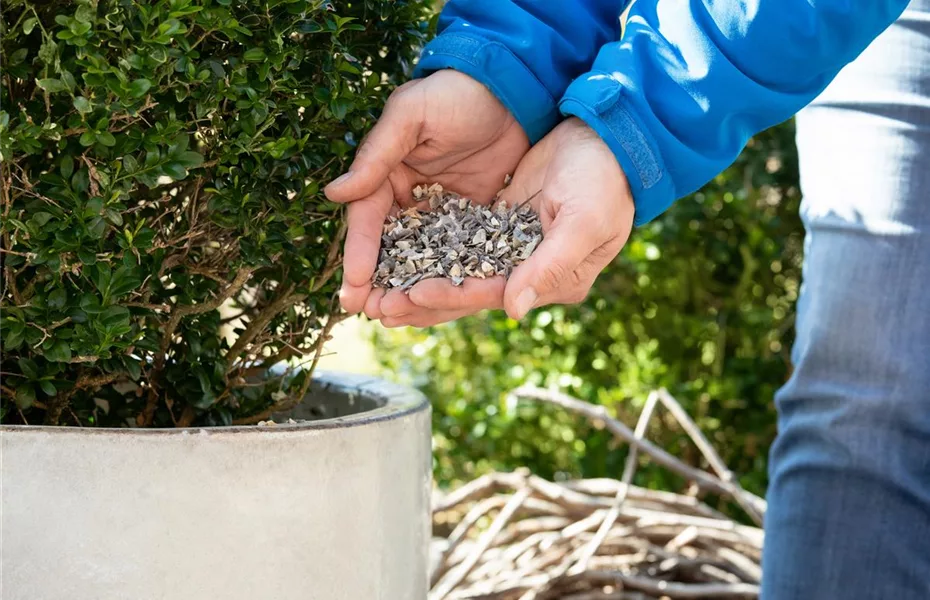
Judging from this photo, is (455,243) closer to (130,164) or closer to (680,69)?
(680,69)

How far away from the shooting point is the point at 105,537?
3.92 feet

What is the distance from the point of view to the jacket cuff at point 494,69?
1.58 meters

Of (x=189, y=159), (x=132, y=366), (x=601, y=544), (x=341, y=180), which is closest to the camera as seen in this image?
(x=189, y=159)

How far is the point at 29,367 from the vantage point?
131cm

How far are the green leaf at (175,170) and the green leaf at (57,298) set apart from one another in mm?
180

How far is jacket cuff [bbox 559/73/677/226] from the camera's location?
4.95ft

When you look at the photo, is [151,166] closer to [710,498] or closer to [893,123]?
[893,123]

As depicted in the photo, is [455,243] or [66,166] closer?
[66,166]

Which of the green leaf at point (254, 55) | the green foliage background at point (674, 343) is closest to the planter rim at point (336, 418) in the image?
the green leaf at point (254, 55)

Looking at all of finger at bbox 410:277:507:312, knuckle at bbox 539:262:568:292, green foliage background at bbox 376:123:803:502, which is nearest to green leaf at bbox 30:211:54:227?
finger at bbox 410:277:507:312

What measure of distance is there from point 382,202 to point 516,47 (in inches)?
12.1

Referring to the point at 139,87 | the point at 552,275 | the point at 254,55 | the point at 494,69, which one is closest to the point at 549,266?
the point at 552,275

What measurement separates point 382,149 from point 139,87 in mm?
394

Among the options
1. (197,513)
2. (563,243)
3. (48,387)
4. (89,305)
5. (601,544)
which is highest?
(563,243)
